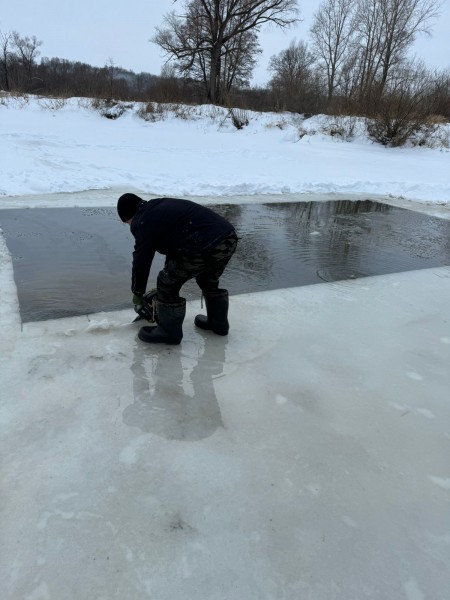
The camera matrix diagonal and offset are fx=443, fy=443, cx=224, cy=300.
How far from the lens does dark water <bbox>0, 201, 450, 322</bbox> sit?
158 inches

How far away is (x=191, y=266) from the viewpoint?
3.01 metres

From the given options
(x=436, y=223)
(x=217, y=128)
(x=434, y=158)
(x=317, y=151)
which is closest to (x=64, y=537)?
(x=436, y=223)

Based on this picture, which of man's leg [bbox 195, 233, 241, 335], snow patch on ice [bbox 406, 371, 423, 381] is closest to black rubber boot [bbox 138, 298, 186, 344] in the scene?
man's leg [bbox 195, 233, 241, 335]

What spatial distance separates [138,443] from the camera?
7.36 feet

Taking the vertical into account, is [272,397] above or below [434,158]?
below

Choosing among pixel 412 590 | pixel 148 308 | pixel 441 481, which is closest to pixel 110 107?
pixel 148 308

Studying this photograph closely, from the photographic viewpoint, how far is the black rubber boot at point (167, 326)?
3.10m

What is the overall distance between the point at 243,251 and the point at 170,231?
261cm

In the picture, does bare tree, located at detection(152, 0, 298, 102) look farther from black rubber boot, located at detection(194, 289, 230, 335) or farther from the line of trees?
black rubber boot, located at detection(194, 289, 230, 335)

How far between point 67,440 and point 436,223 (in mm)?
7454

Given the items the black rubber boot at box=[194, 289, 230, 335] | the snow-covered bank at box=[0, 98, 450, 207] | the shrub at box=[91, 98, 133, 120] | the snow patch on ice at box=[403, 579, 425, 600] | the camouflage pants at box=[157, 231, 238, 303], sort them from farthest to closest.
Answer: the shrub at box=[91, 98, 133, 120]
the snow-covered bank at box=[0, 98, 450, 207]
the black rubber boot at box=[194, 289, 230, 335]
the camouflage pants at box=[157, 231, 238, 303]
the snow patch on ice at box=[403, 579, 425, 600]

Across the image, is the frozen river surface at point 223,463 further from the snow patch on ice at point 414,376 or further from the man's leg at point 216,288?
the man's leg at point 216,288

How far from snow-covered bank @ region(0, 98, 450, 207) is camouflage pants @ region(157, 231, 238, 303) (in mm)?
4927

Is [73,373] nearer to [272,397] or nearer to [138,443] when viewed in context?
[138,443]
